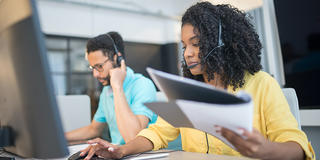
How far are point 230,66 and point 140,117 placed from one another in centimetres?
67

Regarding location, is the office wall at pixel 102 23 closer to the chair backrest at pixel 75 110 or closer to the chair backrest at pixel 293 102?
the chair backrest at pixel 75 110

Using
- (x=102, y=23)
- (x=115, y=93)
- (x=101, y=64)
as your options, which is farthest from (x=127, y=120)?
(x=102, y=23)

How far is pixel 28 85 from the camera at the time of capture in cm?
45

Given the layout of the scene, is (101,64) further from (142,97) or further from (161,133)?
(161,133)

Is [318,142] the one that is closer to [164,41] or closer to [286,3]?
[286,3]

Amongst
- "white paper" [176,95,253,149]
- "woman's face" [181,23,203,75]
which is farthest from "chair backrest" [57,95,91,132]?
"white paper" [176,95,253,149]

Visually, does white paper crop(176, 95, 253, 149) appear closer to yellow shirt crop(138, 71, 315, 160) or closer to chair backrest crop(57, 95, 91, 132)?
yellow shirt crop(138, 71, 315, 160)

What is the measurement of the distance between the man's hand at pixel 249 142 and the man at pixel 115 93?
3.01 feet

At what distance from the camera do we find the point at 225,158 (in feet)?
2.50

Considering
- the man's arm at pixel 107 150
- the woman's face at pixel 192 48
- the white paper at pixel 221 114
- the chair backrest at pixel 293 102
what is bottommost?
the man's arm at pixel 107 150

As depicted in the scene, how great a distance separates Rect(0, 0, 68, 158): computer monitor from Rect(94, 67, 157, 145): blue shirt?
1.00 meters

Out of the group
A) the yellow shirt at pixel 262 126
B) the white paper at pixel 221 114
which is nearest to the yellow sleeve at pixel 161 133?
the yellow shirt at pixel 262 126

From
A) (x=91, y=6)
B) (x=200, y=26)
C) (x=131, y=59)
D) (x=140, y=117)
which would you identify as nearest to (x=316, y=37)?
(x=200, y=26)

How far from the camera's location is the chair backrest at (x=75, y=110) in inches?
64.9
